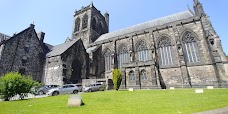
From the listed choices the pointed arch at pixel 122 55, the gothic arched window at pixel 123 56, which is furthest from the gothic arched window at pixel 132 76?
the gothic arched window at pixel 123 56

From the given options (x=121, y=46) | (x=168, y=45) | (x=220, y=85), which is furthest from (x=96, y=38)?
(x=220, y=85)

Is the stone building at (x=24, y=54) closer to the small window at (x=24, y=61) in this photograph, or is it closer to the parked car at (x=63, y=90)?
the small window at (x=24, y=61)

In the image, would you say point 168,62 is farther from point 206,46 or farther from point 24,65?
point 24,65

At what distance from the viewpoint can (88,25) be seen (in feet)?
133

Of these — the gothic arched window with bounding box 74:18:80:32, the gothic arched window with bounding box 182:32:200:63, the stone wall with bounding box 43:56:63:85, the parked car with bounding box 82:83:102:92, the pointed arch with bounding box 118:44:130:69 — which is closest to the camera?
the parked car with bounding box 82:83:102:92

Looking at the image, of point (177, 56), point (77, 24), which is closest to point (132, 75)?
point (177, 56)

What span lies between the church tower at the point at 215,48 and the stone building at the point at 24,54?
32513 millimetres

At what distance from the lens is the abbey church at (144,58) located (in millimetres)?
21406

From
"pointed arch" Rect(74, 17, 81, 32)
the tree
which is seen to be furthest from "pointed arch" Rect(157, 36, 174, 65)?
"pointed arch" Rect(74, 17, 81, 32)

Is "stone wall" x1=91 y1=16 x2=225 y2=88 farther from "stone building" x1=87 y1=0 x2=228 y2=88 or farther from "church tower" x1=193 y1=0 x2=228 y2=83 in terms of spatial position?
"church tower" x1=193 y1=0 x2=228 y2=83

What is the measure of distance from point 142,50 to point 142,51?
224 mm

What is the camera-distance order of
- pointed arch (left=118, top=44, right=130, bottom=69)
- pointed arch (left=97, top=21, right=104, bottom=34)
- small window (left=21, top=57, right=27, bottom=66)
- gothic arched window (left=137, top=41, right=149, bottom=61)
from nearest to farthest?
1. small window (left=21, top=57, right=27, bottom=66)
2. gothic arched window (left=137, top=41, right=149, bottom=61)
3. pointed arch (left=118, top=44, right=130, bottom=69)
4. pointed arch (left=97, top=21, right=104, bottom=34)

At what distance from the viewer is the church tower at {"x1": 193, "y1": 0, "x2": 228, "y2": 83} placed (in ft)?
64.8

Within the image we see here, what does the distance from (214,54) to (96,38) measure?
31.0m
